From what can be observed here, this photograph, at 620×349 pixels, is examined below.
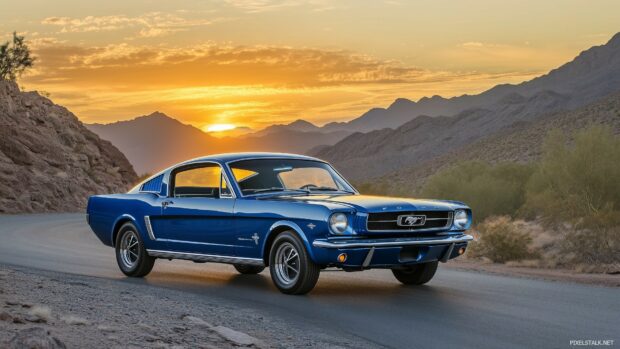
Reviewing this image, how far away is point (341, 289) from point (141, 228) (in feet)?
10.6

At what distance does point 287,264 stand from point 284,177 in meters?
1.57

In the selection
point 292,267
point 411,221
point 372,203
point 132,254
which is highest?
point 372,203

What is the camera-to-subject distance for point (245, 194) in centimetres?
1255

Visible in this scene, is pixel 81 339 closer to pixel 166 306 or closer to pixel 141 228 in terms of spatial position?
pixel 166 306

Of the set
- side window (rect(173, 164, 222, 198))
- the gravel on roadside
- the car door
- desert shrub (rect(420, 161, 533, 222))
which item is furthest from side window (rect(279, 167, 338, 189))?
desert shrub (rect(420, 161, 533, 222))

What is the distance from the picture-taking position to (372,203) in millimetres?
11555

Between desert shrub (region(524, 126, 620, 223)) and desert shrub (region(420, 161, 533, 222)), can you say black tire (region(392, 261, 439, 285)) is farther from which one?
desert shrub (region(420, 161, 533, 222))

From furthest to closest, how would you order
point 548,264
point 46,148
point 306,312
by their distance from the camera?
point 46,148 → point 548,264 → point 306,312

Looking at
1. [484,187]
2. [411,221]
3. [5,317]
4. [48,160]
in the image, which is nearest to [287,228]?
[411,221]

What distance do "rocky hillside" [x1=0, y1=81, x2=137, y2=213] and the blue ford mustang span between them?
111 ft

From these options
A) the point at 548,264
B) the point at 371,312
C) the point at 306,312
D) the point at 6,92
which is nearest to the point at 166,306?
the point at 306,312

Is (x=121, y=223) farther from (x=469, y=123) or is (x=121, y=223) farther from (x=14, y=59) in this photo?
(x=469, y=123)

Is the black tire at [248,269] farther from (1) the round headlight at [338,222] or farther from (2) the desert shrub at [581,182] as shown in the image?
(2) the desert shrub at [581,182]

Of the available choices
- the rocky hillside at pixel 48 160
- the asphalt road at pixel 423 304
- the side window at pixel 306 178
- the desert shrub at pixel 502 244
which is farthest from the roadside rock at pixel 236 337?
the rocky hillside at pixel 48 160
